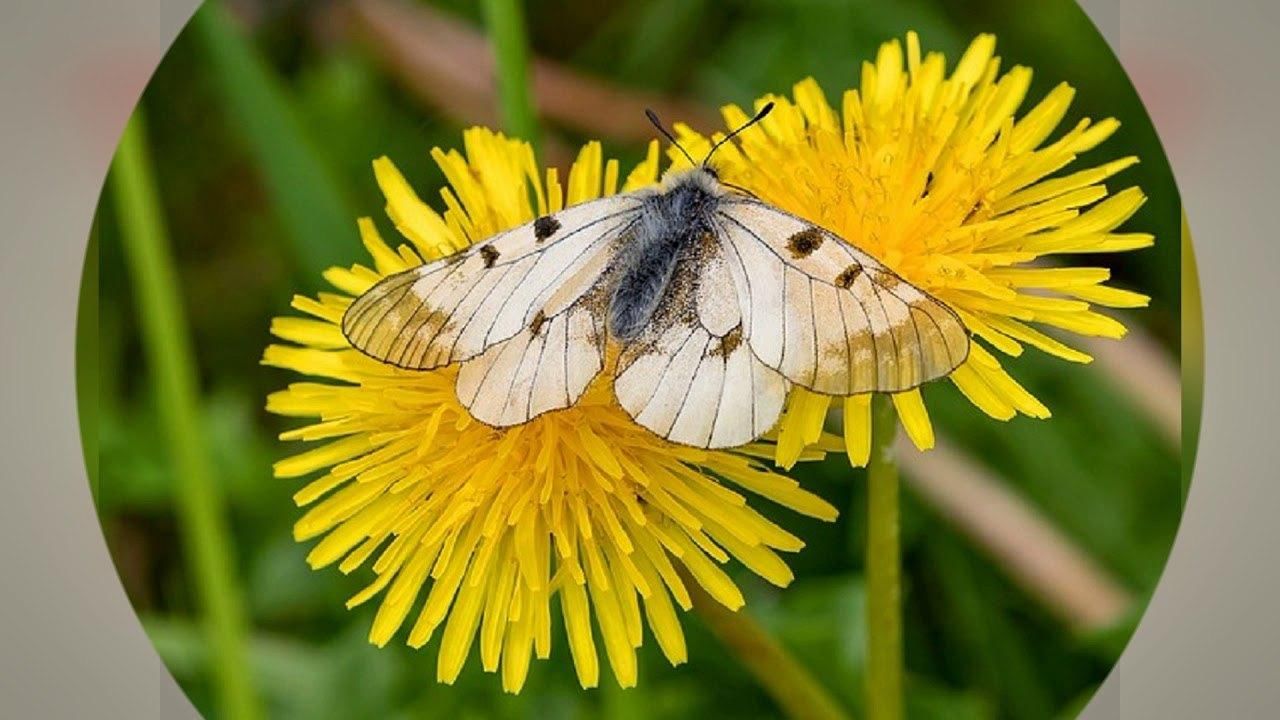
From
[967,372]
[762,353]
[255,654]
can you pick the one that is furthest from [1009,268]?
[255,654]

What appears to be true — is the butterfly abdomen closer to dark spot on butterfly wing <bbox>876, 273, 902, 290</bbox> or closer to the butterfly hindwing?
the butterfly hindwing

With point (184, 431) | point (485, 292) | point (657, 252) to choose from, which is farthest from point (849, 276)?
point (184, 431)

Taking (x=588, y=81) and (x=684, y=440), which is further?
(x=588, y=81)

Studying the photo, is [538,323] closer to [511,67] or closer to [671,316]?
[671,316]

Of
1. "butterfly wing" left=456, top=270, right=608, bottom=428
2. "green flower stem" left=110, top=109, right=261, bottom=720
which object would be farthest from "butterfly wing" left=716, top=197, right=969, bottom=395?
"green flower stem" left=110, top=109, right=261, bottom=720

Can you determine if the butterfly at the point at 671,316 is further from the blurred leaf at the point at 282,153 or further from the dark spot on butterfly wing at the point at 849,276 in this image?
the blurred leaf at the point at 282,153

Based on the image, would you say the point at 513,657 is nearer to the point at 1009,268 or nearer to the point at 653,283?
the point at 653,283
